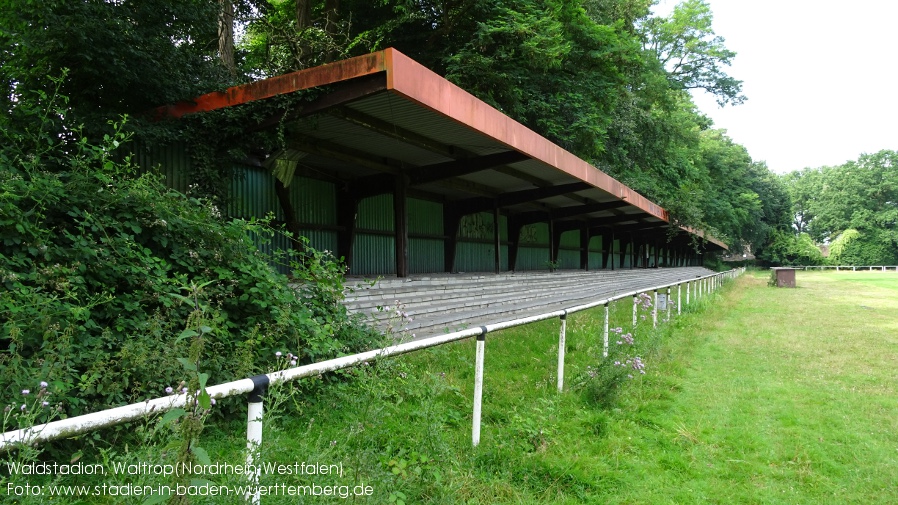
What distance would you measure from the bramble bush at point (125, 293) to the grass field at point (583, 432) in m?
0.47

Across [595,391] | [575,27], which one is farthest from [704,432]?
[575,27]

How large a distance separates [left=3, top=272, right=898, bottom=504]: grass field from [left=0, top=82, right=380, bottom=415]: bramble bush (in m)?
0.47

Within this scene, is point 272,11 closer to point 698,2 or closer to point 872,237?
point 698,2

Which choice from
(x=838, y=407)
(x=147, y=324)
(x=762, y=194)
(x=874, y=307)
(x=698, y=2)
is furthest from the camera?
(x=762, y=194)

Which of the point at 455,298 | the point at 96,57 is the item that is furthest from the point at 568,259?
the point at 96,57

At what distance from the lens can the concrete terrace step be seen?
6516 millimetres

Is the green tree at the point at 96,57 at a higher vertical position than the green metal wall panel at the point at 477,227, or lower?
higher

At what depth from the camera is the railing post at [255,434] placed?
5.75ft

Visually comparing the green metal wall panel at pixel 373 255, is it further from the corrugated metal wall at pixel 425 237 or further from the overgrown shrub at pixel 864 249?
the overgrown shrub at pixel 864 249

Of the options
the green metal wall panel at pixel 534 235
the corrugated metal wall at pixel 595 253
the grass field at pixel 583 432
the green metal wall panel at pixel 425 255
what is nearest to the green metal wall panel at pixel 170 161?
the grass field at pixel 583 432

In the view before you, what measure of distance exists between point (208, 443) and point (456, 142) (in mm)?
5783

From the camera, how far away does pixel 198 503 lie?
166 centimetres

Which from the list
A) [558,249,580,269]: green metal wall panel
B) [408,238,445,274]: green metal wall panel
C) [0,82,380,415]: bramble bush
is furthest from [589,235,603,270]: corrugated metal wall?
[0,82,380,415]: bramble bush

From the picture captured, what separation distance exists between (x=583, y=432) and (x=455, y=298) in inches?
194
